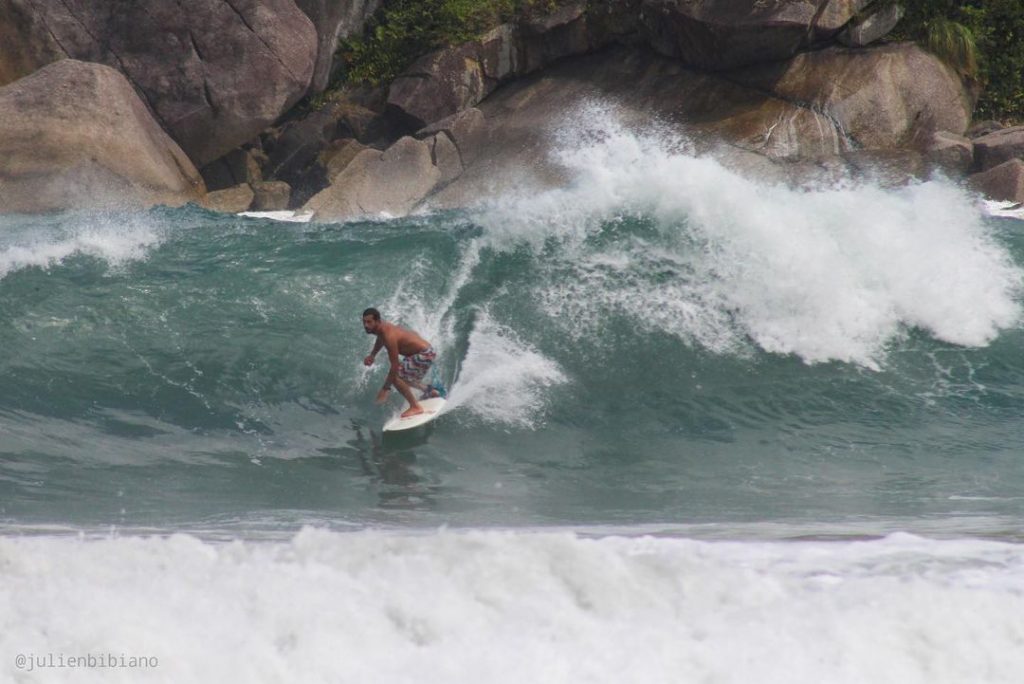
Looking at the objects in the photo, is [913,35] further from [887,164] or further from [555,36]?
[555,36]

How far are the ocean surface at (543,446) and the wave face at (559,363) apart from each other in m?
0.03

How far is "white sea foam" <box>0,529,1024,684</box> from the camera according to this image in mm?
3131

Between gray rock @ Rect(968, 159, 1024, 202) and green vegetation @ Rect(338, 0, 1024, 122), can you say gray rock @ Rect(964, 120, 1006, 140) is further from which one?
gray rock @ Rect(968, 159, 1024, 202)

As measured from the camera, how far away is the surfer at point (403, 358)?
7073mm

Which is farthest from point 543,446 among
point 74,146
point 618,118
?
point 74,146

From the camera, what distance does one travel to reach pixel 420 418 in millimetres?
7047

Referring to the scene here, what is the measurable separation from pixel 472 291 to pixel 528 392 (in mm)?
1958

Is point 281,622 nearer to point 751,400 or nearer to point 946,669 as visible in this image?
point 946,669

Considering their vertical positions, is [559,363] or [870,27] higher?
[870,27]

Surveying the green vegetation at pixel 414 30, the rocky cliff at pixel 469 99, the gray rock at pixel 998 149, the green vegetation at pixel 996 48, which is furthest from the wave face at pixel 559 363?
the green vegetation at pixel 996 48

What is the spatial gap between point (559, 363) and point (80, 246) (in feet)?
17.3

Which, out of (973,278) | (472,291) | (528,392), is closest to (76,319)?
(472,291)

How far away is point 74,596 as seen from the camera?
132 inches

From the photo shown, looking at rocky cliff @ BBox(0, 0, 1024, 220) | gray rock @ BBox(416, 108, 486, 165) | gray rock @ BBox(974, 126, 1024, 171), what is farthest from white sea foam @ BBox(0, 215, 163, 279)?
gray rock @ BBox(974, 126, 1024, 171)
